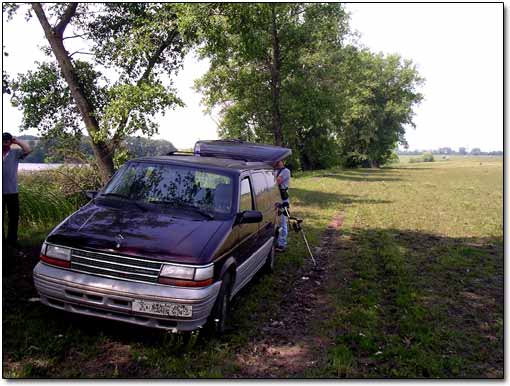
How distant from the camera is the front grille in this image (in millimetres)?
4314

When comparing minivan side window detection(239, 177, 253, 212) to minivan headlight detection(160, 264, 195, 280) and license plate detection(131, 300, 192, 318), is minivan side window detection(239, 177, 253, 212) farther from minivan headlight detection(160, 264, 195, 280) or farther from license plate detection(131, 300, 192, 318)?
license plate detection(131, 300, 192, 318)

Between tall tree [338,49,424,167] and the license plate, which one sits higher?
tall tree [338,49,424,167]

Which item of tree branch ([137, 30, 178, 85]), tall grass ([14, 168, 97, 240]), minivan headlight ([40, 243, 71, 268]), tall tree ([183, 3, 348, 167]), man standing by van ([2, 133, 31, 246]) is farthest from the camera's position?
tall tree ([183, 3, 348, 167])

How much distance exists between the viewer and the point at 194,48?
13.4 m

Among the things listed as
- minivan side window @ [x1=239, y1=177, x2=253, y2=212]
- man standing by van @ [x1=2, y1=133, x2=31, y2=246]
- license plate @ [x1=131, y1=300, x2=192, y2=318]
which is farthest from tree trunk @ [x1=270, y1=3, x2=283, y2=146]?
license plate @ [x1=131, y1=300, x2=192, y2=318]

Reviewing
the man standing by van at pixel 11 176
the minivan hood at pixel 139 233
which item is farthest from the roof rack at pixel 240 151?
the minivan hood at pixel 139 233

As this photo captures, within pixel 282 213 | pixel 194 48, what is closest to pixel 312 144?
pixel 194 48

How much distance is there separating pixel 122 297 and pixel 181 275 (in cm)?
60

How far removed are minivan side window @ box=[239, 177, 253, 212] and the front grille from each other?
1.67m

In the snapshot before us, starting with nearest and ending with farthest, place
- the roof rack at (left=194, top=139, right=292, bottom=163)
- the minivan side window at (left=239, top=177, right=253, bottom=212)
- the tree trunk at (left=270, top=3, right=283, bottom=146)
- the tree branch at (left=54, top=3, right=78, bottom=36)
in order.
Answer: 1. the minivan side window at (left=239, top=177, right=253, bottom=212)
2. the roof rack at (left=194, top=139, right=292, bottom=163)
3. the tree branch at (left=54, top=3, right=78, bottom=36)
4. the tree trunk at (left=270, top=3, right=283, bottom=146)

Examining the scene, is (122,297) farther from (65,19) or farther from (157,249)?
(65,19)

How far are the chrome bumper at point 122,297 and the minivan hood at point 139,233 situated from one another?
30cm

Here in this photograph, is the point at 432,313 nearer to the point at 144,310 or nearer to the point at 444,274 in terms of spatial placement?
the point at 444,274

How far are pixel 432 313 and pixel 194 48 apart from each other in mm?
10512
